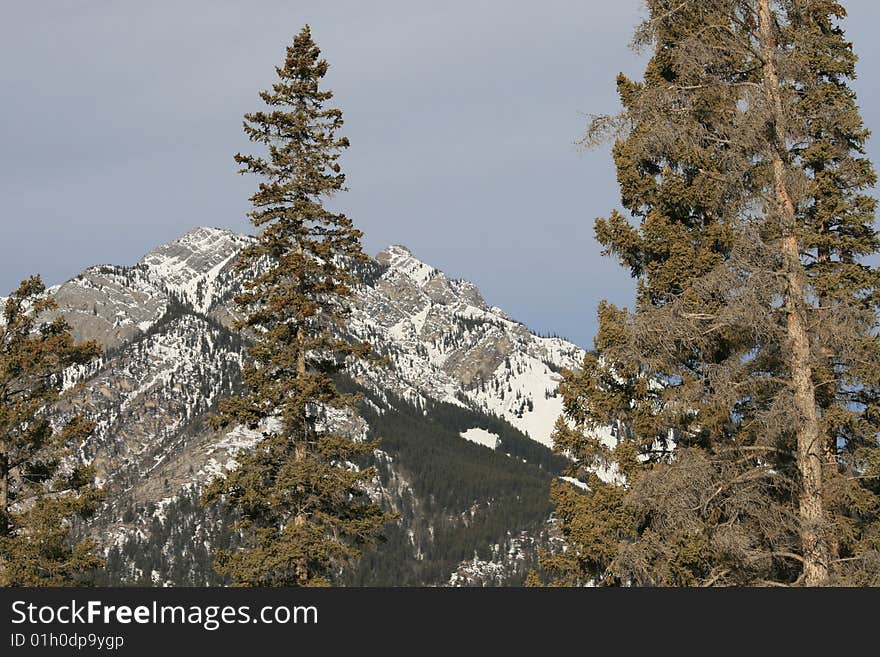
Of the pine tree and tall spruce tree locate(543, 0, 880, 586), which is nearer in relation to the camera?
tall spruce tree locate(543, 0, 880, 586)

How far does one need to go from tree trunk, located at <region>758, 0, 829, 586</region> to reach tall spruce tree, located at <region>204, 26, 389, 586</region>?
13.2m

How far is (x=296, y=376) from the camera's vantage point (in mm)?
26797

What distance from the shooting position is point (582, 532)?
2139 centimetres

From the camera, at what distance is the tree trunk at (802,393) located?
548 inches

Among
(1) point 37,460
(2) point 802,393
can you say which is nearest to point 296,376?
(1) point 37,460

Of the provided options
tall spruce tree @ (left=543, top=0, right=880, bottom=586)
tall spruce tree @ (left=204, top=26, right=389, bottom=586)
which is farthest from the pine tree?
tall spruce tree @ (left=543, top=0, right=880, bottom=586)

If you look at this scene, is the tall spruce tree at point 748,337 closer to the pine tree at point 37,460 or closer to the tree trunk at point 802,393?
the tree trunk at point 802,393

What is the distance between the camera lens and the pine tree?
1117 inches

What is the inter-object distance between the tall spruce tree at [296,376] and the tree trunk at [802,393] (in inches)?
520

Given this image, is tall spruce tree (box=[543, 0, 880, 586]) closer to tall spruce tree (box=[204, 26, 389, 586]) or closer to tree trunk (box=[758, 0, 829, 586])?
tree trunk (box=[758, 0, 829, 586])

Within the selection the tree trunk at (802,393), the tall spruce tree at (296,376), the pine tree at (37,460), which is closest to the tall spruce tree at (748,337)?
the tree trunk at (802,393)

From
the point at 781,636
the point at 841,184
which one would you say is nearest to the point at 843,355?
the point at 781,636

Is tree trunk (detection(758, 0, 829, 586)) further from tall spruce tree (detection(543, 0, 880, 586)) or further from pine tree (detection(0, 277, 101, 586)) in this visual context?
pine tree (detection(0, 277, 101, 586))

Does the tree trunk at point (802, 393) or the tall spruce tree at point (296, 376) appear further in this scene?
the tall spruce tree at point (296, 376)
